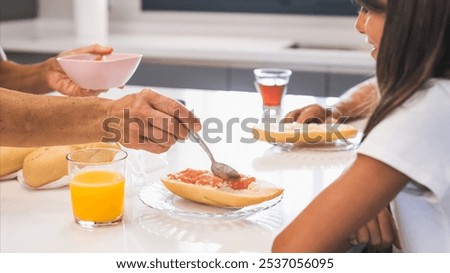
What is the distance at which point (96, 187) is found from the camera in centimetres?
96

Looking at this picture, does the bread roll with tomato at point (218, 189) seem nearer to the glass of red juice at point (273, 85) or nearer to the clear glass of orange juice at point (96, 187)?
the clear glass of orange juice at point (96, 187)

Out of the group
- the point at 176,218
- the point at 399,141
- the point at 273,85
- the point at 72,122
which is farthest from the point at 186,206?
the point at 273,85

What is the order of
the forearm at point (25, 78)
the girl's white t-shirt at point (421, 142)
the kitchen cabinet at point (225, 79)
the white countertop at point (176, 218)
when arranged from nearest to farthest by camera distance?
1. the girl's white t-shirt at point (421, 142)
2. the white countertop at point (176, 218)
3. the forearm at point (25, 78)
4. the kitchen cabinet at point (225, 79)

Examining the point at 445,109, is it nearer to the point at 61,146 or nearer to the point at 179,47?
the point at 61,146

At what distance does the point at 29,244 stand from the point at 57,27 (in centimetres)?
274

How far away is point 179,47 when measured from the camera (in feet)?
9.16

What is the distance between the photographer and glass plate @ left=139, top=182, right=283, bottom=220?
0.97 m

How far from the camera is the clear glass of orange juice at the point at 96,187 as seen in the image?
0.96 m

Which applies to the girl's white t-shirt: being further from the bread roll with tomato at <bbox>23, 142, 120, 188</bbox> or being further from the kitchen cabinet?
the kitchen cabinet

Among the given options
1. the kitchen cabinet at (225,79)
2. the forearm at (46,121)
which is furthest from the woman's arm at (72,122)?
the kitchen cabinet at (225,79)

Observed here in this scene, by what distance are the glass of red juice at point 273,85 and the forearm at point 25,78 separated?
545 millimetres

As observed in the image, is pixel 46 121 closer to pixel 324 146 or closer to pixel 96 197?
pixel 96 197

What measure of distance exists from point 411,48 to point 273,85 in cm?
80

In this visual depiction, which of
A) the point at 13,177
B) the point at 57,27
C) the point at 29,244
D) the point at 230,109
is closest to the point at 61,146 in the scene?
the point at 13,177
